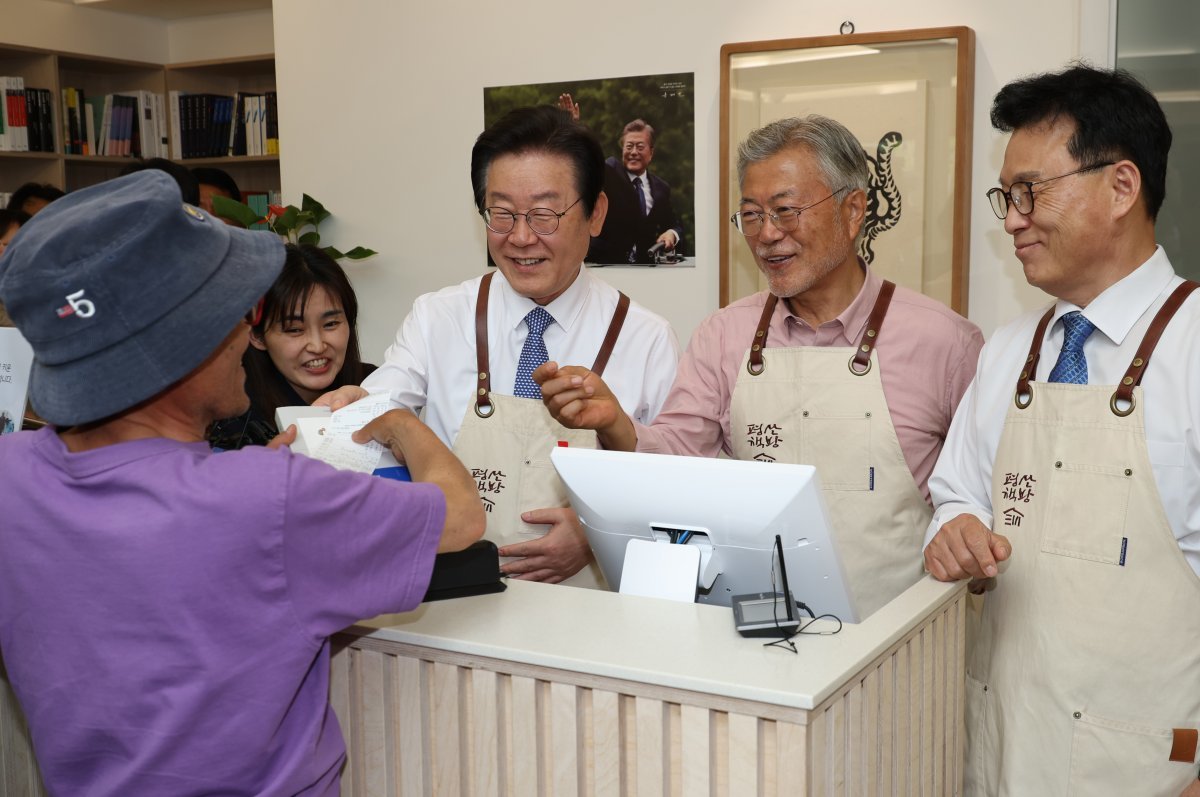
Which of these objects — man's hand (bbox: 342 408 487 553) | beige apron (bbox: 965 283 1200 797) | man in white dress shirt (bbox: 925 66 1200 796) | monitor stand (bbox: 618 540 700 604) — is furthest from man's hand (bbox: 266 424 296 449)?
beige apron (bbox: 965 283 1200 797)

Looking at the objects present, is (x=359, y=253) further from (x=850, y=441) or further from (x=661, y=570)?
(x=661, y=570)

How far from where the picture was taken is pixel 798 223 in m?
2.51

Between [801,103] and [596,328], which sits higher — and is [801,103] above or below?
above

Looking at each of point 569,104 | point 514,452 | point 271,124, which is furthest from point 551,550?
point 271,124

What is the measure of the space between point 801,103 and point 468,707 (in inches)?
105

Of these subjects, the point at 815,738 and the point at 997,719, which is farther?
the point at 997,719

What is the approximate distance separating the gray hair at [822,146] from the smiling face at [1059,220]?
46 centimetres

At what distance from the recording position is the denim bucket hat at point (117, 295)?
1.24 meters

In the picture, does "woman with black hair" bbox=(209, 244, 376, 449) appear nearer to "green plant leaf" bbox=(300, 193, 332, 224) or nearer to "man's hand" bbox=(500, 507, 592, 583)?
"man's hand" bbox=(500, 507, 592, 583)

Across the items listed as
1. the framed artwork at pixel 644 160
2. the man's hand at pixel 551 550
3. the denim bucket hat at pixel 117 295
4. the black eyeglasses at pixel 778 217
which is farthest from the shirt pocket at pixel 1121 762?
the framed artwork at pixel 644 160

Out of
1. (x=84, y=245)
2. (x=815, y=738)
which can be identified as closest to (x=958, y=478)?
(x=815, y=738)

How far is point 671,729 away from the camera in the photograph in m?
1.48

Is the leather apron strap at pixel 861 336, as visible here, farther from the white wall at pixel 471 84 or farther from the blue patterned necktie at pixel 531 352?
the white wall at pixel 471 84

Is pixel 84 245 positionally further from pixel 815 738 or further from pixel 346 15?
pixel 346 15
